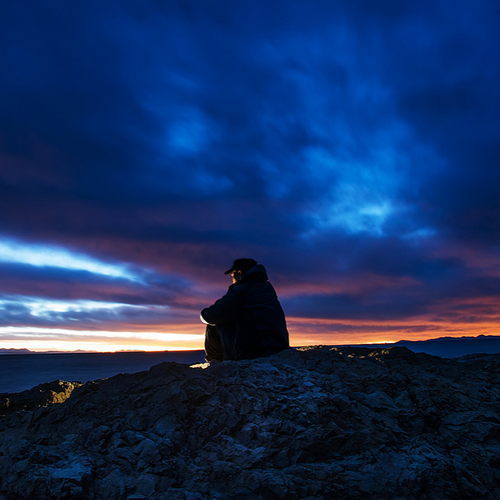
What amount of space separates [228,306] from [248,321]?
1.12 feet

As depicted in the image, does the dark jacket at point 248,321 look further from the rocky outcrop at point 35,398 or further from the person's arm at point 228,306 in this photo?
the rocky outcrop at point 35,398

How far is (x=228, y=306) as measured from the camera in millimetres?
4621

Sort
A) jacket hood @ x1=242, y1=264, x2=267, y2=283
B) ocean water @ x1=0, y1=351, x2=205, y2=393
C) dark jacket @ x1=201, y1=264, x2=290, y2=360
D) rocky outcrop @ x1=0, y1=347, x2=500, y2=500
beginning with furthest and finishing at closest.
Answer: ocean water @ x1=0, y1=351, x2=205, y2=393, jacket hood @ x1=242, y1=264, x2=267, y2=283, dark jacket @ x1=201, y1=264, x2=290, y2=360, rocky outcrop @ x1=0, y1=347, x2=500, y2=500

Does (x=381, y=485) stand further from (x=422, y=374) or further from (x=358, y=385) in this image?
(x=422, y=374)

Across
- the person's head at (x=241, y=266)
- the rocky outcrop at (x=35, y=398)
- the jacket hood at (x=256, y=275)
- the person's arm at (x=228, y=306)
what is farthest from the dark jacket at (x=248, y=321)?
the rocky outcrop at (x=35, y=398)

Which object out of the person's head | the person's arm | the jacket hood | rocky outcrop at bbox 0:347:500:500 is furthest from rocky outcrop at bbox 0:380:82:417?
the person's head

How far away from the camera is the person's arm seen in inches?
182

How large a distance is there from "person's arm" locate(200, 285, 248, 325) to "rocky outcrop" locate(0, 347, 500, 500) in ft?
3.30

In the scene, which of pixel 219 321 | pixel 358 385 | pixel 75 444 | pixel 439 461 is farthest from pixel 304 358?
pixel 75 444

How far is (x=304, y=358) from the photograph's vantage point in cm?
404

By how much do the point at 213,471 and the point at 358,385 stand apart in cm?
168

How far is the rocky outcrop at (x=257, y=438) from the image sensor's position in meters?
2.49

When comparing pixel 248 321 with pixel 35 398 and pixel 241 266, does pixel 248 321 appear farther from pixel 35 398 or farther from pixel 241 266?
pixel 35 398

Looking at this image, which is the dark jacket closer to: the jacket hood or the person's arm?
the person's arm
